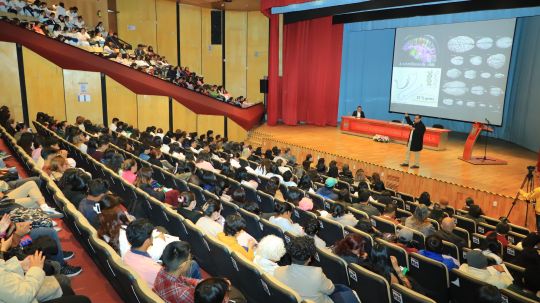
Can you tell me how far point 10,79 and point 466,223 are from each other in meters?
10.7

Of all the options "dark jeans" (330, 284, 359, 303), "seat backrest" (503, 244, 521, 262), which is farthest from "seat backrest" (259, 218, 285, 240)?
"seat backrest" (503, 244, 521, 262)

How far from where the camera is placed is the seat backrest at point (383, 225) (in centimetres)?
458

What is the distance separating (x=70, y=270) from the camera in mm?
3025

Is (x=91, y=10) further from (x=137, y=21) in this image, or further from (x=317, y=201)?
(x=317, y=201)

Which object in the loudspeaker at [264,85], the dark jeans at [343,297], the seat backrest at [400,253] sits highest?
the loudspeaker at [264,85]

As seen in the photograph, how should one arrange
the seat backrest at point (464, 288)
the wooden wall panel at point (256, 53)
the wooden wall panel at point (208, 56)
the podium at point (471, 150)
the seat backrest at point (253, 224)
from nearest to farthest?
Result: the seat backrest at point (464, 288), the seat backrest at point (253, 224), the podium at point (471, 150), the wooden wall panel at point (208, 56), the wooden wall panel at point (256, 53)

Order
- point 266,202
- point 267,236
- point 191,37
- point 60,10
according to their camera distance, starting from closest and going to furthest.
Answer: point 267,236 < point 266,202 < point 60,10 < point 191,37

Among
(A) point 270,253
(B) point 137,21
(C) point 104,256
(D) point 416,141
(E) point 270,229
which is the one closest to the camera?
(C) point 104,256

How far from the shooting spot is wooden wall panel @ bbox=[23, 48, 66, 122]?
1044 centimetres

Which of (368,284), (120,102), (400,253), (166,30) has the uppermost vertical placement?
(166,30)

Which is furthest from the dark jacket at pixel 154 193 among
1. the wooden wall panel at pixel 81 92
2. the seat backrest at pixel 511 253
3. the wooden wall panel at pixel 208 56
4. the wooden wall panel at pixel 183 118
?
the wooden wall panel at pixel 208 56

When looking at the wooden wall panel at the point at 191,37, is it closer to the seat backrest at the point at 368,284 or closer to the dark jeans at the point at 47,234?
the dark jeans at the point at 47,234

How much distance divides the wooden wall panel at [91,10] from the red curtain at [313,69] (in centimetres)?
682

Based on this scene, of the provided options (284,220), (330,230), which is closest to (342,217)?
(330,230)
